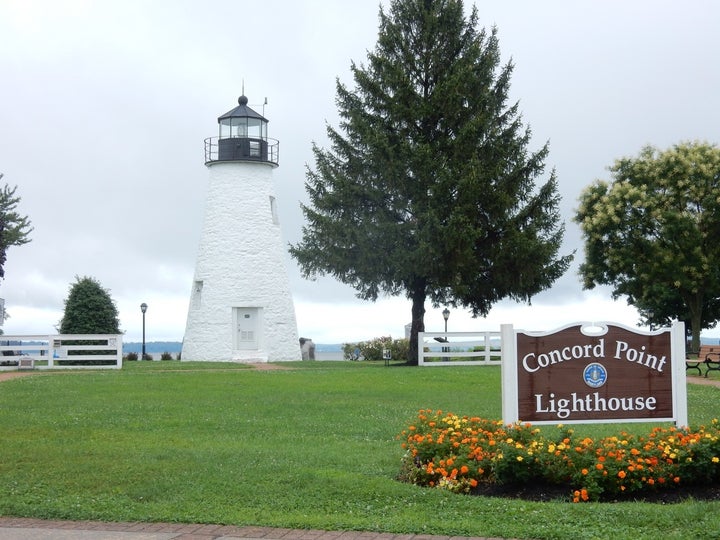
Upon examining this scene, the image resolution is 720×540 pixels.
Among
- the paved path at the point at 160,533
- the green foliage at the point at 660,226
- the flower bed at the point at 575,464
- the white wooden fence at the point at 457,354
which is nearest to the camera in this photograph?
the paved path at the point at 160,533

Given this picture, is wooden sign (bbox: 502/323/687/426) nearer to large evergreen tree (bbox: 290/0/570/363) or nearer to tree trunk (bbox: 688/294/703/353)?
large evergreen tree (bbox: 290/0/570/363)

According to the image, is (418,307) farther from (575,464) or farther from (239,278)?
(575,464)

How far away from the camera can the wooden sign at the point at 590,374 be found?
11.6 metres

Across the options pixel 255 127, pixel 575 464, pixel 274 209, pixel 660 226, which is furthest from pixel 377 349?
pixel 575 464

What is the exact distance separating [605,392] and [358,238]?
23325mm

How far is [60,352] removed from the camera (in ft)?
108

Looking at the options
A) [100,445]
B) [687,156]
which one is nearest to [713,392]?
[100,445]

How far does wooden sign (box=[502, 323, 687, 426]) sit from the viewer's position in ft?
38.0

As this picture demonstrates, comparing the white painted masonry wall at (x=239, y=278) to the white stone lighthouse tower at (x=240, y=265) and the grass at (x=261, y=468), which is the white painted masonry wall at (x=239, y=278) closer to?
the white stone lighthouse tower at (x=240, y=265)

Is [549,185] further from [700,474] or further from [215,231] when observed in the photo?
[700,474]

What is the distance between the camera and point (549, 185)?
122 ft

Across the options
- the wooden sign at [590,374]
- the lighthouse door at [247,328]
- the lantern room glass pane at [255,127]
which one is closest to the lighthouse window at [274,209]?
the lantern room glass pane at [255,127]

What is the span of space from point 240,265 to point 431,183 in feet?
31.6

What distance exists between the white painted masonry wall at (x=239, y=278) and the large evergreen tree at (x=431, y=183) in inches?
114
